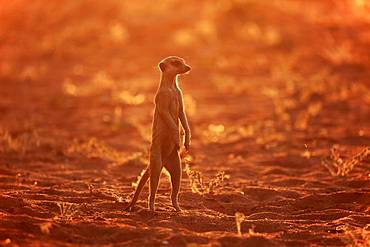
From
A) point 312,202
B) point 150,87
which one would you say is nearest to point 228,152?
point 312,202

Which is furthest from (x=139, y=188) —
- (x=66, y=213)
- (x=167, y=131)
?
(x=66, y=213)

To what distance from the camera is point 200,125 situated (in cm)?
1445

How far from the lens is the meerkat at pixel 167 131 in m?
7.38

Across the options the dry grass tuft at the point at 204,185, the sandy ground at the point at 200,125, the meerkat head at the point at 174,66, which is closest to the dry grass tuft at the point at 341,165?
the sandy ground at the point at 200,125

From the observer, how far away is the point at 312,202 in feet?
27.9

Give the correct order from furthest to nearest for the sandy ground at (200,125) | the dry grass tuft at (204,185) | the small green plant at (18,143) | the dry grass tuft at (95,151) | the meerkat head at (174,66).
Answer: the small green plant at (18,143) → the dry grass tuft at (95,151) → the dry grass tuft at (204,185) → the meerkat head at (174,66) → the sandy ground at (200,125)

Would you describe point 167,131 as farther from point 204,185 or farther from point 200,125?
point 200,125

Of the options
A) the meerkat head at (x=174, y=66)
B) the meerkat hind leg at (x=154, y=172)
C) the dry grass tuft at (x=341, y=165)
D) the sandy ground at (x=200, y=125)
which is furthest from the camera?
the dry grass tuft at (x=341, y=165)

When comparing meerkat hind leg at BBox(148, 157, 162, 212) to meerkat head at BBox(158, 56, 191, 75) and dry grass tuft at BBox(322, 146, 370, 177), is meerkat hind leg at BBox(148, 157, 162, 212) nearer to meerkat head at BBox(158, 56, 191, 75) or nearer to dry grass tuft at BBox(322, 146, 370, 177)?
meerkat head at BBox(158, 56, 191, 75)

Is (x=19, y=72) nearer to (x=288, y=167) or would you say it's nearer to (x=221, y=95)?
(x=221, y=95)

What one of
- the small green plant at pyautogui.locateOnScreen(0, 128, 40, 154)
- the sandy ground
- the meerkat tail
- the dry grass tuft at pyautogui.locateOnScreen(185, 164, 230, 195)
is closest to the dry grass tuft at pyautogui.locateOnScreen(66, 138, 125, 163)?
the sandy ground

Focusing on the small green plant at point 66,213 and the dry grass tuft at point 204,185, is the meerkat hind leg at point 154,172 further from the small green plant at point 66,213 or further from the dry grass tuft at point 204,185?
the dry grass tuft at point 204,185

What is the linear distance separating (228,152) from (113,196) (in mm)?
3988

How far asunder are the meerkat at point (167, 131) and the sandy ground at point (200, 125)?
0.35m
